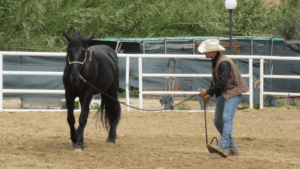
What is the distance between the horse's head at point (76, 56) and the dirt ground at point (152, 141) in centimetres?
106

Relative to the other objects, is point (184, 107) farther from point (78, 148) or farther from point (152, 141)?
point (78, 148)

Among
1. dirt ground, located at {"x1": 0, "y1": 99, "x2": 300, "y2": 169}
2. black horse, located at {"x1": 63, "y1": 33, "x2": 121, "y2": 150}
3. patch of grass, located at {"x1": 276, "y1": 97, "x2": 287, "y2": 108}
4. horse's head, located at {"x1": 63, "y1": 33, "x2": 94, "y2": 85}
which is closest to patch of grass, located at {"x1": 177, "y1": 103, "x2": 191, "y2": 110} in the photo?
dirt ground, located at {"x1": 0, "y1": 99, "x2": 300, "y2": 169}

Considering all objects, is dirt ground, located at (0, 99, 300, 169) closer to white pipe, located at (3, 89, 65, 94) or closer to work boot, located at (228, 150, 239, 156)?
work boot, located at (228, 150, 239, 156)

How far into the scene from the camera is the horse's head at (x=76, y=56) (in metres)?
6.13

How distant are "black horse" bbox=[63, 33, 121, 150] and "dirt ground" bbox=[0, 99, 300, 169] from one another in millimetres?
365

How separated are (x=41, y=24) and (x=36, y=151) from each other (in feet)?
50.5

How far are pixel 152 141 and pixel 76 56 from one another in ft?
6.77

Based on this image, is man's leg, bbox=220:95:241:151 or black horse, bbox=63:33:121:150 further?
black horse, bbox=63:33:121:150

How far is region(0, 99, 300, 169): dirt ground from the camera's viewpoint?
5.46 m

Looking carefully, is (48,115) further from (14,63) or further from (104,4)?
(104,4)

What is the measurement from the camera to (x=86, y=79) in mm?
6555

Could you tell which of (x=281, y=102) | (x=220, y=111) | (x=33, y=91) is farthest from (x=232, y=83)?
(x=281, y=102)

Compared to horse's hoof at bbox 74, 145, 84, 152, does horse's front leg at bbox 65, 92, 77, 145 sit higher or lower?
higher

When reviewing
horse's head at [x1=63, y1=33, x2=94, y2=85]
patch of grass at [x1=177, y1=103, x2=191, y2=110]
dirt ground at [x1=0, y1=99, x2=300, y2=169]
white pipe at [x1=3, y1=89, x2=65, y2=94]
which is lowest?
patch of grass at [x1=177, y1=103, x2=191, y2=110]
